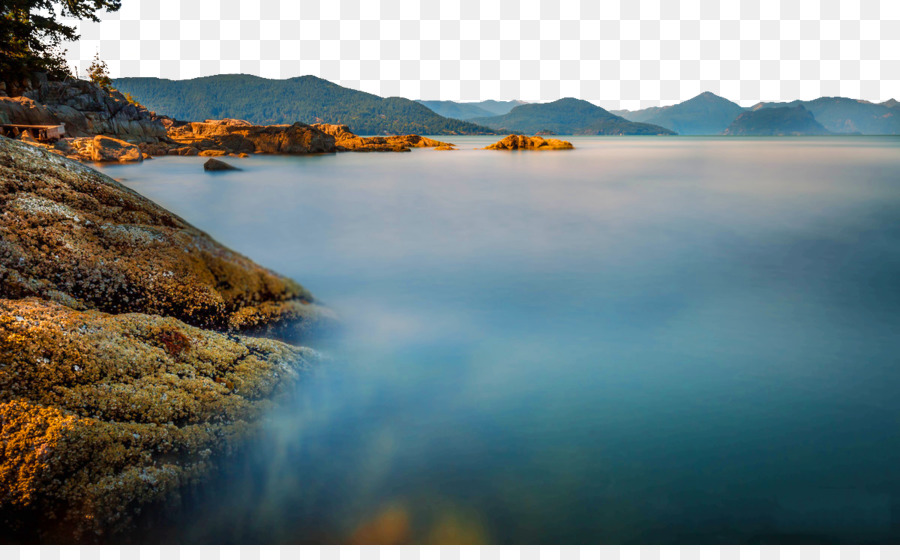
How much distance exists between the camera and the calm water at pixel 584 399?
3.19 metres

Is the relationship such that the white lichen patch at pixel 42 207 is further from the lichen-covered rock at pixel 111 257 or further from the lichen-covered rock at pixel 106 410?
the lichen-covered rock at pixel 106 410

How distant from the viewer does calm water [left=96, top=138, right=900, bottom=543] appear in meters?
3.19

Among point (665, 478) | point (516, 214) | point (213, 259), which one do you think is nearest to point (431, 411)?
point (665, 478)

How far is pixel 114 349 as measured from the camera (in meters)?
3.22

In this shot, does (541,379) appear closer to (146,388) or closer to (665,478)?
(665,478)

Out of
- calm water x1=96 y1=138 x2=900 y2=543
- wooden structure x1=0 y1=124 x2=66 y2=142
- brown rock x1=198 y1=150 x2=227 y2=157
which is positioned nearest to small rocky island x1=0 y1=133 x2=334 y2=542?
calm water x1=96 y1=138 x2=900 y2=543

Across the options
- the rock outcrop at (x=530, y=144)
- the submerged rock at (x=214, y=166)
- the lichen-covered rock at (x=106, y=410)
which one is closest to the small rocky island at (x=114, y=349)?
the lichen-covered rock at (x=106, y=410)

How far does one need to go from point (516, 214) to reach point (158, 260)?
12318 millimetres

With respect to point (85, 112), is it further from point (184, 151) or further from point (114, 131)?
point (184, 151)

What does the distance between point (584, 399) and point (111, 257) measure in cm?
431

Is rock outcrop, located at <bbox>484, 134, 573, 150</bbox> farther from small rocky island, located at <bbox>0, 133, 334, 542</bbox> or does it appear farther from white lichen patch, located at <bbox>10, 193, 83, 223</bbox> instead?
white lichen patch, located at <bbox>10, 193, 83, 223</bbox>

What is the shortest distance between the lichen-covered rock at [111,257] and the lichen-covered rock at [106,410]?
0.38 meters

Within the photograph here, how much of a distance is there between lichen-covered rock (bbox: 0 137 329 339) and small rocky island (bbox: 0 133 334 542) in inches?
0.5

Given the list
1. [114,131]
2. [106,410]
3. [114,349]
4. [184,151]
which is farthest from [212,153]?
[106,410]
